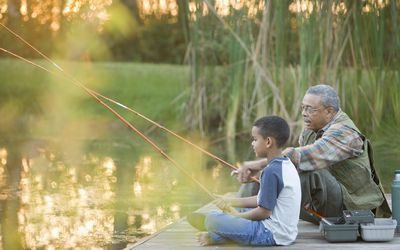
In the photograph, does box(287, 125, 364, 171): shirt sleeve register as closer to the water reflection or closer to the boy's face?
the boy's face

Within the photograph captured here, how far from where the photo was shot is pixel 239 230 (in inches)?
196

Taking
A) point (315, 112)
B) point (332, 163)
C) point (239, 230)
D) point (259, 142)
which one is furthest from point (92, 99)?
point (259, 142)

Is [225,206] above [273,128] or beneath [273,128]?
beneath

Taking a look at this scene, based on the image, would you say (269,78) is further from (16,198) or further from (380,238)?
(380,238)

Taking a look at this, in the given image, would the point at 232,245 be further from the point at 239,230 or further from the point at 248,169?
the point at 248,169

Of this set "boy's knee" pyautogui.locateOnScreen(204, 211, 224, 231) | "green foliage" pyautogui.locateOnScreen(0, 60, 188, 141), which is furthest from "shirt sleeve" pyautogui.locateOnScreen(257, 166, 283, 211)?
"green foliage" pyautogui.locateOnScreen(0, 60, 188, 141)

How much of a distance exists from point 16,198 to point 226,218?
357 centimetres

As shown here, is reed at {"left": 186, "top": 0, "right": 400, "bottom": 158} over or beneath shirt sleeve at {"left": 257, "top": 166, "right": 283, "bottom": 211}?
over

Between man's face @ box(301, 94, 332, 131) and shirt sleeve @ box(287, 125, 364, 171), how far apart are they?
79mm

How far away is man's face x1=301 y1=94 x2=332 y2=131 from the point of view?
17.5 feet

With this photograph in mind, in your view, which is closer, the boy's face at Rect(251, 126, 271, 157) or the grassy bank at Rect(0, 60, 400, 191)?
the boy's face at Rect(251, 126, 271, 157)

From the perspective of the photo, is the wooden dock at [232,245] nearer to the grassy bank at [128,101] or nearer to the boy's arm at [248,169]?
the boy's arm at [248,169]

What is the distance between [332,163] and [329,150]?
8cm

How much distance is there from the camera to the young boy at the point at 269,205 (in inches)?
190
